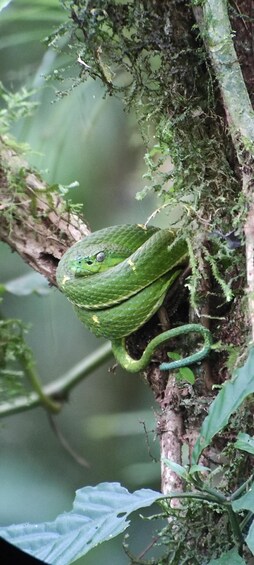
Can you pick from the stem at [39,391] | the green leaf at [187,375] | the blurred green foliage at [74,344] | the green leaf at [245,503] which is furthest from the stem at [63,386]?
the green leaf at [245,503]

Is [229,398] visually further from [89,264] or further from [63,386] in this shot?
[63,386]

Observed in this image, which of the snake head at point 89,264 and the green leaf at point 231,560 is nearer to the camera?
the green leaf at point 231,560

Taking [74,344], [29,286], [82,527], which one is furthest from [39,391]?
[82,527]

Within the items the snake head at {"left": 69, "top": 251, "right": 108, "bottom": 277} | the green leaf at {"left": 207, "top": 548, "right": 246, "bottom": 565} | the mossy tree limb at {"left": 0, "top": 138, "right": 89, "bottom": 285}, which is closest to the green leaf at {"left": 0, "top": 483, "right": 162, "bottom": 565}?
the green leaf at {"left": 207, "top": 548, "right": 246, "bottom": 565}

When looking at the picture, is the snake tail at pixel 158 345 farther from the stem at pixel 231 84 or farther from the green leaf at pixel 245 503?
the green leaf at pixel 245 503

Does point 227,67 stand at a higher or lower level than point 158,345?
higher

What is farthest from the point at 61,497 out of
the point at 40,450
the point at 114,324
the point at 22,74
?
the point at 114,324

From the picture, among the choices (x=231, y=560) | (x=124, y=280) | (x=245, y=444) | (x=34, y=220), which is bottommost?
(x=231, y=560)
